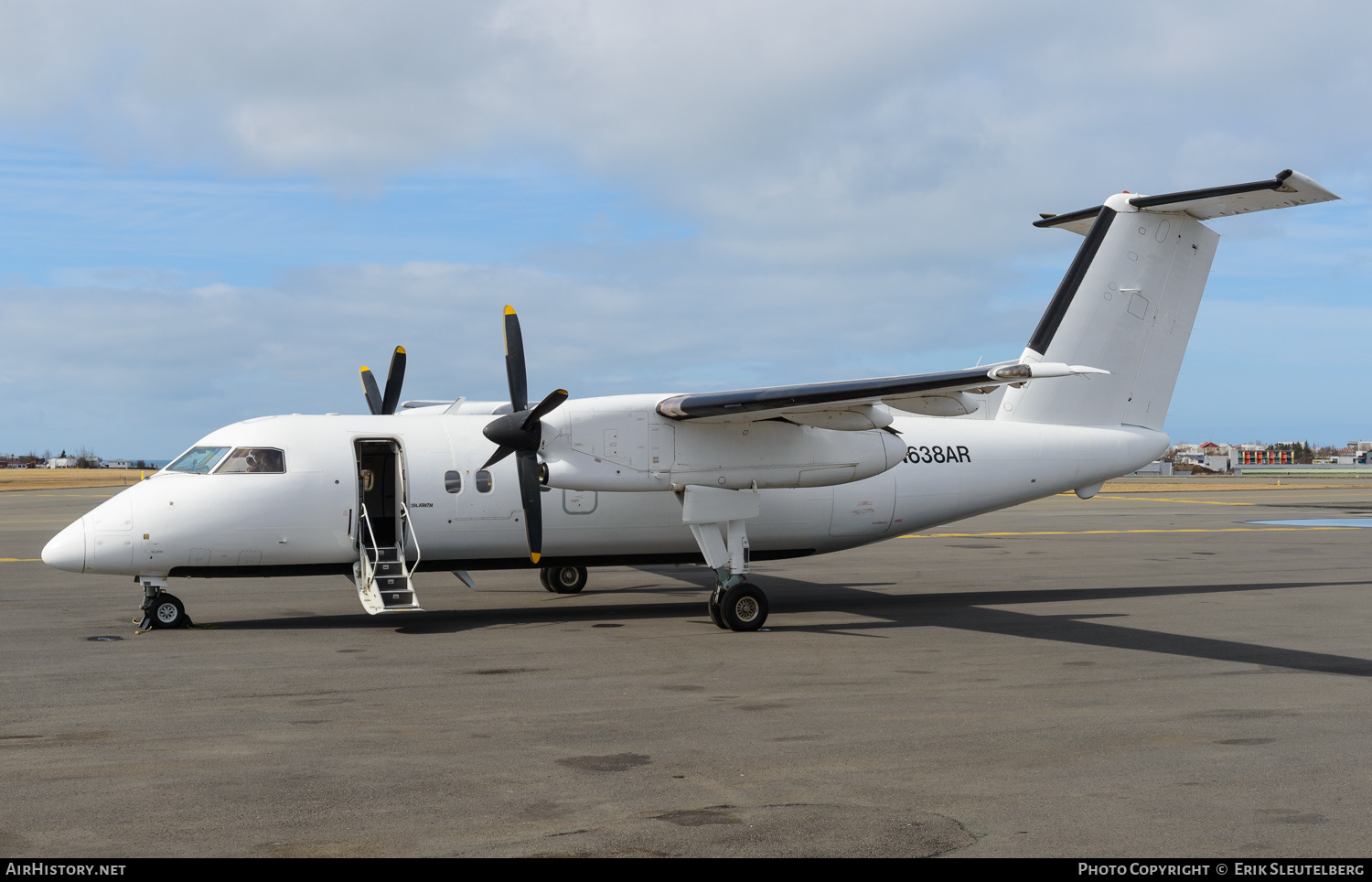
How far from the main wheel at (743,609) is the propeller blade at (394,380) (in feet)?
24.3

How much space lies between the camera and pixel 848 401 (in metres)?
13.7

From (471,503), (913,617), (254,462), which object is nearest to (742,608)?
(913,617)

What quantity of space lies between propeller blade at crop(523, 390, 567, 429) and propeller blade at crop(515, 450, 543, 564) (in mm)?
441

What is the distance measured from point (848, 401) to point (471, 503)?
5.85 meters

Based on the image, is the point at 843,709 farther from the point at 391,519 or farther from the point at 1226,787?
the point at 391,519

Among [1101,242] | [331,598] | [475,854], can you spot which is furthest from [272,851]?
[1101,242]

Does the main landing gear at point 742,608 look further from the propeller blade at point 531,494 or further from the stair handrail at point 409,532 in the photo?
the stair handrail at point 409,532

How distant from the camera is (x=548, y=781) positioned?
738 centimetres

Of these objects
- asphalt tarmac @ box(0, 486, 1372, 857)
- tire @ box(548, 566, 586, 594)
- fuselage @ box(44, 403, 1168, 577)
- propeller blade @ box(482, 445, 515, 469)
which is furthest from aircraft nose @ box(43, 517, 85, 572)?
tire @ box(548, 566, 586, 594)

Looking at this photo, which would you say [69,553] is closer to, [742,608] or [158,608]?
[158,608]

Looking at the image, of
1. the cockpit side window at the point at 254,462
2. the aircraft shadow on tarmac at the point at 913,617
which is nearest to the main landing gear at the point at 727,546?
the aircraft shadow on tarmac at the point at 913,617

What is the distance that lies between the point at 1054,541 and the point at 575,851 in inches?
1025

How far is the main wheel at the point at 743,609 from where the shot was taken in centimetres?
1483

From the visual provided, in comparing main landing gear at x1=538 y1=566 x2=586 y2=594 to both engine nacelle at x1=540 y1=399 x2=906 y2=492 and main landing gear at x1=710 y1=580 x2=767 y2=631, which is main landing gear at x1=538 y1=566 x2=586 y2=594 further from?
engine nacelle at x1=540 y1=399 x2=906 y2=492
